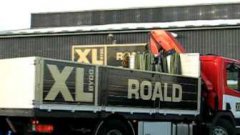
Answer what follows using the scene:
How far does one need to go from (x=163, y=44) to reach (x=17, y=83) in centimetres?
700

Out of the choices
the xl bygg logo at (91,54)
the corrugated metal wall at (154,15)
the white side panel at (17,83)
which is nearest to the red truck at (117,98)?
the white side panel at (17,83)

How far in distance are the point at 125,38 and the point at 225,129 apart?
1643 cm

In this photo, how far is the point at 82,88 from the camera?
12.0m

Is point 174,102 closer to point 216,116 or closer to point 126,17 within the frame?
point 216,116

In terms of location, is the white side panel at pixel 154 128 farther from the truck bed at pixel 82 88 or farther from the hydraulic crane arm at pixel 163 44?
the hydraulic crane arm at pixel 163 44

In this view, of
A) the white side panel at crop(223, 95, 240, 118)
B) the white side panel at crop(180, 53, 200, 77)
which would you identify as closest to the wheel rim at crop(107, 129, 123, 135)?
the white side panel at crop(180, 53, 200, 77)

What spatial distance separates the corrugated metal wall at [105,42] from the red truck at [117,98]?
12674 millimetres

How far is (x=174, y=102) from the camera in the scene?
14.7 metres

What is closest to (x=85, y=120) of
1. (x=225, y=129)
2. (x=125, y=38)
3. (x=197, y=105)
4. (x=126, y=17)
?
(x=197, y=105)

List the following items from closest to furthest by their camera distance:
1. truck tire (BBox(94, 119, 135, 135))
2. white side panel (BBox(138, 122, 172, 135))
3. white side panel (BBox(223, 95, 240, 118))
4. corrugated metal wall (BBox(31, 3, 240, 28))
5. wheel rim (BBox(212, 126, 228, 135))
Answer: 1. truck tire (BBox(94, 119, 135, 135))
2. white side panel (BBox(138, 122, 172, 135))
3. wheel rim (BBox(212, 126, 228, 135))
4. white side panel (BBox(223, 95, 240, 118))
5. corrugated metal wall (BBox(31, 3, 240, 28))

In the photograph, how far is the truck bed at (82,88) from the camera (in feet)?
36.4

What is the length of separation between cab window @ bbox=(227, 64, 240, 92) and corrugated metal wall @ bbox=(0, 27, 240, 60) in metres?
13.1

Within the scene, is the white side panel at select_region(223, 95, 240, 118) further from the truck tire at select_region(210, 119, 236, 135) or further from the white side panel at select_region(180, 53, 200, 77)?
the white side panel at select_region(180, 53, 200, 77)

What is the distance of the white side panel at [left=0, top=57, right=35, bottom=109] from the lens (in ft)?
36.2
